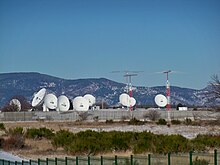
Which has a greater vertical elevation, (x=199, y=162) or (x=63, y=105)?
(x=63, y=105)

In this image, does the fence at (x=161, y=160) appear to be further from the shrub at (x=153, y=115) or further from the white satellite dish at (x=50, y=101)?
the white satellite dish at (x=50, y=101)

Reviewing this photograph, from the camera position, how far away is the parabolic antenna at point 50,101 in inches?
5758

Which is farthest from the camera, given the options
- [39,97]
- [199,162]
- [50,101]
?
[39,97]

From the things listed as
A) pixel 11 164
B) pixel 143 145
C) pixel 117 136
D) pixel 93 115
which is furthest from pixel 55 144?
pixel 93 115

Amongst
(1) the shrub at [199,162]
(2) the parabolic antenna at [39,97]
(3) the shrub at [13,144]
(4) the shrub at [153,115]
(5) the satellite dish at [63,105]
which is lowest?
(3) the shrub at [13,144]

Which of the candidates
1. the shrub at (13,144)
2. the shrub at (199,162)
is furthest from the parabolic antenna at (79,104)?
the shrub at (199,162)

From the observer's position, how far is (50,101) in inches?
5817

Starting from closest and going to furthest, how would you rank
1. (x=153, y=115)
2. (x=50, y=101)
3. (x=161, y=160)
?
1. (x=161, y=160)
2. (x=153, y=115)
3. (x=50, y=101)

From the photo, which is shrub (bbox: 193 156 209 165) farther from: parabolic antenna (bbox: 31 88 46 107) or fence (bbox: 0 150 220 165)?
parabolic antenna (bbox: 31 88 46 107)

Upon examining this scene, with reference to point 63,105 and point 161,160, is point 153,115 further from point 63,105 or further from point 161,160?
point 161,160

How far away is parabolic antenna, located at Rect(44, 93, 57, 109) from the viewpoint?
480ft

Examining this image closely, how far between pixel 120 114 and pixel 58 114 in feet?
47.6

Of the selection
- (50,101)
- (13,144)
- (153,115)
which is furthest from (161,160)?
(50,101)

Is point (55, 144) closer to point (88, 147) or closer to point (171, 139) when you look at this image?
point (88, 147)
